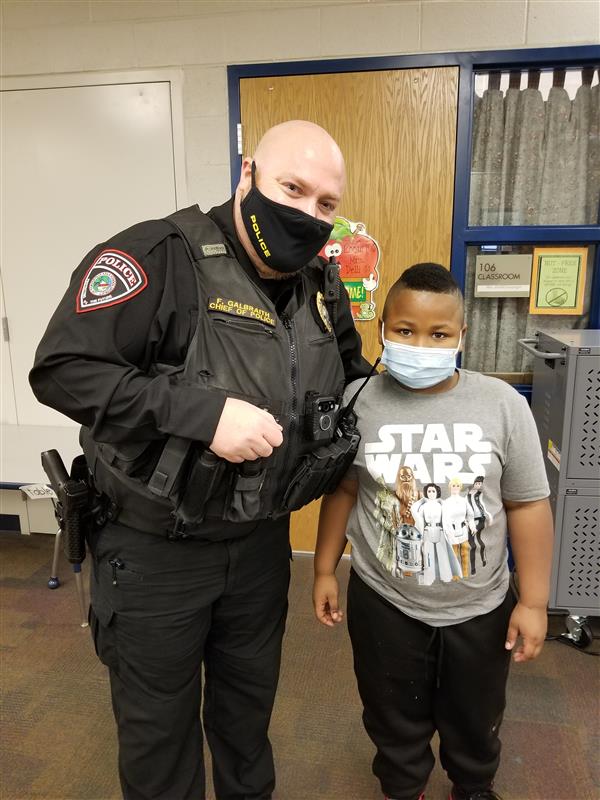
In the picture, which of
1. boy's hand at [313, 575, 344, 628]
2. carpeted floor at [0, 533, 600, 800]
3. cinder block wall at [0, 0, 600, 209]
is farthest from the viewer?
cinder block wall at [0, 0, 600, 209]

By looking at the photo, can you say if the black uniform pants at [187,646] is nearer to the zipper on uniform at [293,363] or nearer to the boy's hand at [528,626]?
the zipper on uniform at [293,363]

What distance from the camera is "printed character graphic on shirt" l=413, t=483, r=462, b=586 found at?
1.21 m

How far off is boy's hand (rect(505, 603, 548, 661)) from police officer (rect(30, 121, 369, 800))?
53 centimetres

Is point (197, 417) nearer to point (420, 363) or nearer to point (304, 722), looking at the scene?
point (420, 363)

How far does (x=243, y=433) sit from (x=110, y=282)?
38cm

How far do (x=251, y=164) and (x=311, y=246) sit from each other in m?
0.21

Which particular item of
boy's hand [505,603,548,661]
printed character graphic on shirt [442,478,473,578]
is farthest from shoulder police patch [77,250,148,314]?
boy's hand [505,603,548,661]

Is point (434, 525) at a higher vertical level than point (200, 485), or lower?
lower

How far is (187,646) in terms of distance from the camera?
1.25m

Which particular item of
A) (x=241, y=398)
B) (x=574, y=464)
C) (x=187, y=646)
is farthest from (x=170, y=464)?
(x=574, y=464)

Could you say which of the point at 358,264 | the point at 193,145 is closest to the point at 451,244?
the point at 358,264

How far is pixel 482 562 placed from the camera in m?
1.25

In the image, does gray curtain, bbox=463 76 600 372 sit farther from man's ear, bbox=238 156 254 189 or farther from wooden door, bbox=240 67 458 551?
man's ear, bbox=238 156 254 189

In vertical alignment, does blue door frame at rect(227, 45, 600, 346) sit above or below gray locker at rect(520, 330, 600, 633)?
above
